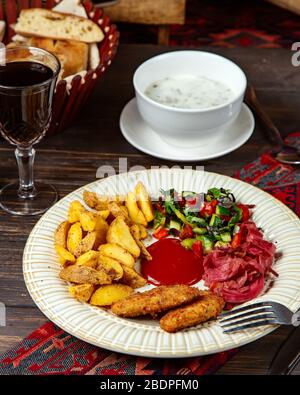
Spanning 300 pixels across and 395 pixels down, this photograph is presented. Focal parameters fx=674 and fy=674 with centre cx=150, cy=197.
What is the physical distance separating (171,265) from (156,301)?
21cm

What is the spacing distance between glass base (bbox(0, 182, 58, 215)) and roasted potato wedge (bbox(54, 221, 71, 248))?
23cm

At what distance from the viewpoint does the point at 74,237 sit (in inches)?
59.6

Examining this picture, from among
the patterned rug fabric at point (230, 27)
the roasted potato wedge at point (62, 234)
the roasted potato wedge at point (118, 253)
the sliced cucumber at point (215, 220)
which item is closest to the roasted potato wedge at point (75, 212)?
the roasted potato wedge at point (62, 234)

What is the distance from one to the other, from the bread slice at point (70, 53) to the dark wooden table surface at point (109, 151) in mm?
145

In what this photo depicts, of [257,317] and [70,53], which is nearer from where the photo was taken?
[257,317]

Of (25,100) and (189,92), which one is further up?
(25,100)

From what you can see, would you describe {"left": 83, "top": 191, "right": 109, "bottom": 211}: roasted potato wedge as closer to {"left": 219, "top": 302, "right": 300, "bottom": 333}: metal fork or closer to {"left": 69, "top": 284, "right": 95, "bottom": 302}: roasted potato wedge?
{"left": 69, "top": 284, "right": 95, "bottom": 302}: roasted potato wedge

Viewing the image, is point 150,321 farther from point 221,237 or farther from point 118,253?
point 221,237

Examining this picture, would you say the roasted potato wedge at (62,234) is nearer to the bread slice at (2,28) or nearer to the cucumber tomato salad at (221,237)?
the cucumber tomato salad at (221,237)

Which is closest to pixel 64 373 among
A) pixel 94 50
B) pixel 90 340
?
pixel 90 340

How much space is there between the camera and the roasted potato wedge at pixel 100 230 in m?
1.52

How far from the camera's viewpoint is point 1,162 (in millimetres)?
1966

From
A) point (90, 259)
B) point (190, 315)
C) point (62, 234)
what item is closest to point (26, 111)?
point (62, 234)

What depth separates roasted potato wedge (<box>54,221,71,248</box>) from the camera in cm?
153
